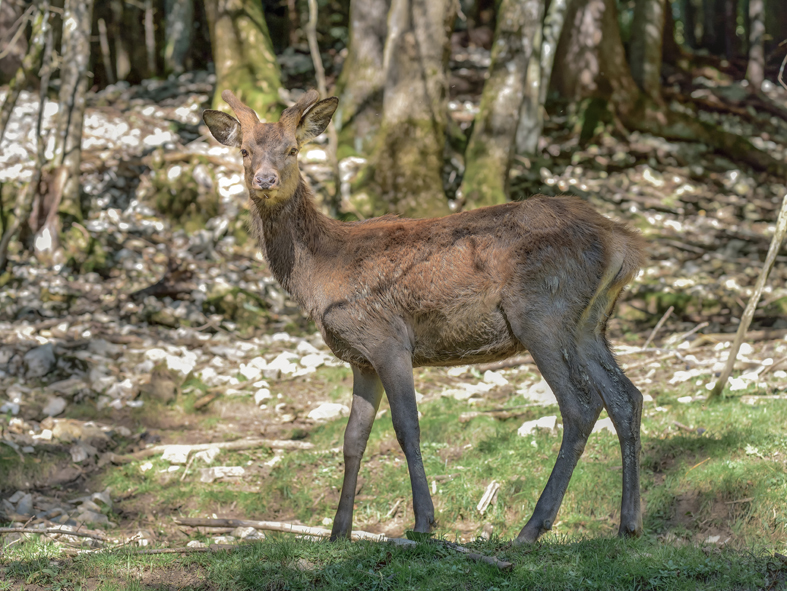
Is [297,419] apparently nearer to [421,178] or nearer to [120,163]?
[421,178]

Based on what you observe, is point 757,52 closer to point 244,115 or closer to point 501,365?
point 501,365

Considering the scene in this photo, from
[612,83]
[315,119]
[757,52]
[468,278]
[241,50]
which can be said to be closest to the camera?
[468,278]

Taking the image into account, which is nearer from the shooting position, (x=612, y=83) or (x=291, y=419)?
(x=291, y=419)

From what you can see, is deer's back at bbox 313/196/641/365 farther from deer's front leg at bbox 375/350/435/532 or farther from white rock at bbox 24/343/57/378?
white rock at bbox 24/343/57/378

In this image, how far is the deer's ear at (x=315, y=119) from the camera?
656 centimetres

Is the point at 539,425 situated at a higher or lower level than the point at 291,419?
higher

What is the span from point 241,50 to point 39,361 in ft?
27.4

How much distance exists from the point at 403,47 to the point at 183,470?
8.06 meters

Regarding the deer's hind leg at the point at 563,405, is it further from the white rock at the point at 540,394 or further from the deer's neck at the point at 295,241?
the white rock at the point at 540,394

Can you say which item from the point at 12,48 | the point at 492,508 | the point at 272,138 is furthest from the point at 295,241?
the point at 12,48

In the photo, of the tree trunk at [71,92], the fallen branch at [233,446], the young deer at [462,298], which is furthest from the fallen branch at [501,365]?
the tree trunk at [71,92]

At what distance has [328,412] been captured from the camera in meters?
9.20

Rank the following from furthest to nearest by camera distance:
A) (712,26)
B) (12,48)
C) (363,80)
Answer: (712,26) → (12,48) → (363,80)

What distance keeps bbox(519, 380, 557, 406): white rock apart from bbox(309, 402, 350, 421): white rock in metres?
2.00
